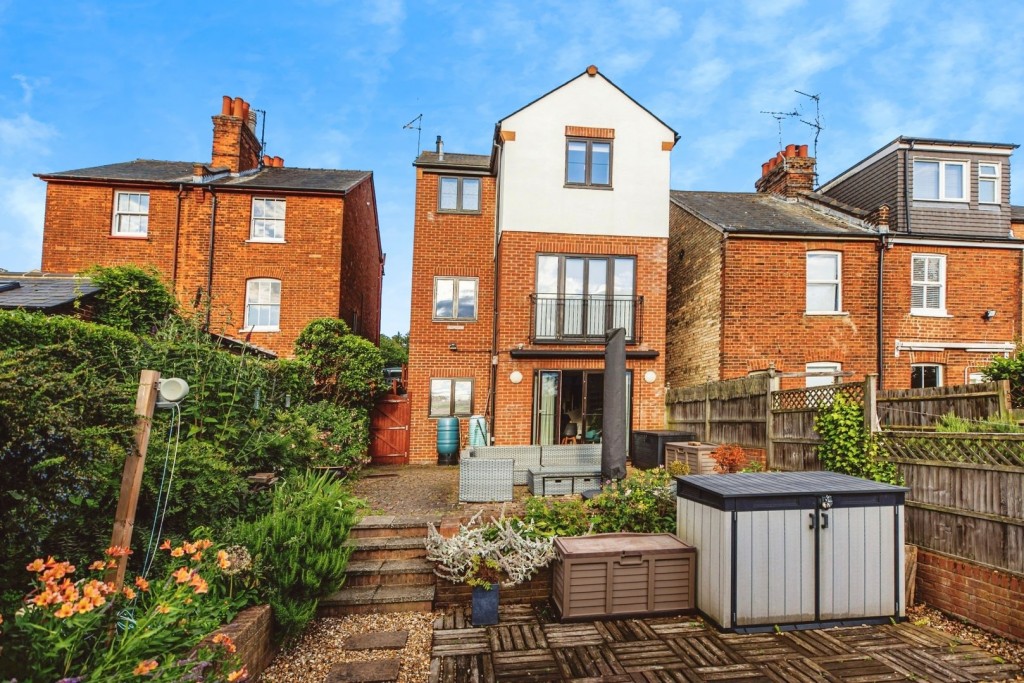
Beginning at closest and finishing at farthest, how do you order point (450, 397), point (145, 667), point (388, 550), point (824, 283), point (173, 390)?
point (145, 667)
point (173, 390)
point (388, 550)
point (824, 283)
point (450, 397)

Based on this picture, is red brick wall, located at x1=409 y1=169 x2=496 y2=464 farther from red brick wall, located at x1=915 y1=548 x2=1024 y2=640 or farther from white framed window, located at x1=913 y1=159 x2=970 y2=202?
white framed window, located at x1=913 y1=159 x2=970 y2=202

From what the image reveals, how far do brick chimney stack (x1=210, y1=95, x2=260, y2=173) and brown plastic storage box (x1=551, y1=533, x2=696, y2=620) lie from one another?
16.0 metres

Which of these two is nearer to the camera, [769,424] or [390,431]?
[769,424]

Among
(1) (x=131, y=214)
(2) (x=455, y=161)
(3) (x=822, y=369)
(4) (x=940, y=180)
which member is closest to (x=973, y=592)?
(3) (x=822, y=369)

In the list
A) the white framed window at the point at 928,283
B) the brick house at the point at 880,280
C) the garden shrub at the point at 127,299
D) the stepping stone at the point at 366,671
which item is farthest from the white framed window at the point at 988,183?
the garden shrub at the point at 127,299

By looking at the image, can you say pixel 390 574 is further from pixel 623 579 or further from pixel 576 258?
pixel 576 258

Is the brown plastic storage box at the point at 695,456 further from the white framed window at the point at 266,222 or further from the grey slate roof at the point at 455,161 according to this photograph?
the white framed window at the point at 266,222

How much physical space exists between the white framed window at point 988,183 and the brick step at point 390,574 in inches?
685

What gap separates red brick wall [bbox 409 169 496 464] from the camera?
13.6 metres

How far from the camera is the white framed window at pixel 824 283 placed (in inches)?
517

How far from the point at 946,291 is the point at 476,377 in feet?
41.4

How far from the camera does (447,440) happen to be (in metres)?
13.1

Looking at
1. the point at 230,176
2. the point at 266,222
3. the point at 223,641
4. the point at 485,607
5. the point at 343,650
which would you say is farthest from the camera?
the point at 230,176

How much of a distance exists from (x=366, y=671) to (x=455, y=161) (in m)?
13.5
